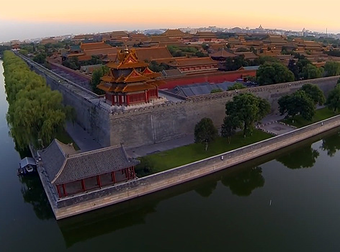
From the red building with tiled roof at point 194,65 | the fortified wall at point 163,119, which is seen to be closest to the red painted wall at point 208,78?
the red building with tiled roof at point 194,65

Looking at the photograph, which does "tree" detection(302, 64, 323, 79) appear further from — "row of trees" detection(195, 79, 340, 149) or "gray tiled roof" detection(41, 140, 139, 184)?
"gray tiled roof" detection(41, 140, 139, 184)

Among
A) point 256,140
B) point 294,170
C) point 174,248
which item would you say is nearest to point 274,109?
point 256,140

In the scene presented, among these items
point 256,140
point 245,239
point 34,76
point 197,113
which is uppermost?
point 34,76

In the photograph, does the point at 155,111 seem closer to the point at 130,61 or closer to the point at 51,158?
the point at 130,61

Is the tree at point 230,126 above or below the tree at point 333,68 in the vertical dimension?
below

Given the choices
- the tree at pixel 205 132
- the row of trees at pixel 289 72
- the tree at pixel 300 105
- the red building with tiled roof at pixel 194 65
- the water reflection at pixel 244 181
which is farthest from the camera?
the red building with tiled roof at pixel 194 65

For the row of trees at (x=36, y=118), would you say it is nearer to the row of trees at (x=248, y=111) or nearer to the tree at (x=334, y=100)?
the row of trees at (x=248, y=111)
